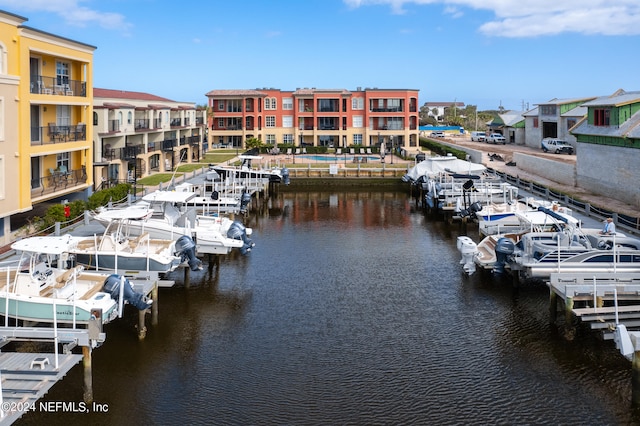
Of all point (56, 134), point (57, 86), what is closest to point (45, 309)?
point (56, 134)

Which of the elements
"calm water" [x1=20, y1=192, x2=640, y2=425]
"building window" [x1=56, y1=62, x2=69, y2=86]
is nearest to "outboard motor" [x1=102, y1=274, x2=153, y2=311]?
"calm water" [x1=20, y1=192, x2=640, y2=425]

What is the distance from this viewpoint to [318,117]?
96.5 meters

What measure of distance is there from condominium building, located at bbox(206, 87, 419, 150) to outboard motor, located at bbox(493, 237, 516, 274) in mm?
65883

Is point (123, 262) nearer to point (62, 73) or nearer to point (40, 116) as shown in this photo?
point (40, 116)

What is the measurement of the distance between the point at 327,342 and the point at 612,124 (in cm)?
3596

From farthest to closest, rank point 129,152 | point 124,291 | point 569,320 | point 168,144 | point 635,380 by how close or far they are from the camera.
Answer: point 168,144, point 129,152, point 569,320, point 124,291, point 635,380

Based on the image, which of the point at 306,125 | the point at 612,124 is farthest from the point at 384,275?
the point at 306,125

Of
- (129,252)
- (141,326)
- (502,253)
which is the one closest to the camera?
(141,326)

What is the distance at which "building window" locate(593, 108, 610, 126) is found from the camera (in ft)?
163

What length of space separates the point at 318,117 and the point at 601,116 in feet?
169

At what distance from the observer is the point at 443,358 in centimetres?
2083

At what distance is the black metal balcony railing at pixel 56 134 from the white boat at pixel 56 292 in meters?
15.2

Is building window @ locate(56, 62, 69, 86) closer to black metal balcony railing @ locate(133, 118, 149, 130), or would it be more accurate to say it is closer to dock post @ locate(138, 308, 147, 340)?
black metal balcony railing @ locate(133, 118, 149, 130)

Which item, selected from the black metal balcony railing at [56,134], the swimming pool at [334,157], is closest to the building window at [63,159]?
the black metal balcony railing at [56,134]
